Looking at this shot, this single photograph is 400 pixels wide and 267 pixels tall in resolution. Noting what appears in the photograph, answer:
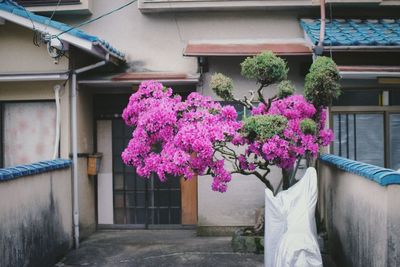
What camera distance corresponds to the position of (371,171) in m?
5.79

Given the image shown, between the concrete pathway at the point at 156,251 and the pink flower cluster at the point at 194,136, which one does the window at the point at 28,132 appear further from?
the pink flower cluster at the point at 194,136

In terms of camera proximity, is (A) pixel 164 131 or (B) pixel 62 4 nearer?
(A) pixel 164 131

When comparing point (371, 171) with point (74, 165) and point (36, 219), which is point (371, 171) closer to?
point (36, 219)

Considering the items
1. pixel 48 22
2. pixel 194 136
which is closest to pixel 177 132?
pixel 194 136

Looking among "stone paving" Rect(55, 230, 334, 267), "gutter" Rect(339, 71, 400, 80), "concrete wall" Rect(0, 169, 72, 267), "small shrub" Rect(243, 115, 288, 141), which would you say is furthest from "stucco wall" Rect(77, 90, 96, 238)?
"gutter" Rect(339, 71, 400, 80)

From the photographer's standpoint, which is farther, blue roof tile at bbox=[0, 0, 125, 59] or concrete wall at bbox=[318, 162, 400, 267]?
blue roof tile at bbox=[0, 0, 125, 59]

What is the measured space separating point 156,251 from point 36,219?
7.97 ft

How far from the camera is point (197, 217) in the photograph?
1023 cm

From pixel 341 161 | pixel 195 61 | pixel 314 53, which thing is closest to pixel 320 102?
pixel 341 161

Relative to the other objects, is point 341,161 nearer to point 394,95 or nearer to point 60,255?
point 394,95

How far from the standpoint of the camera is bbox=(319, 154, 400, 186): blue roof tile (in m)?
5.23

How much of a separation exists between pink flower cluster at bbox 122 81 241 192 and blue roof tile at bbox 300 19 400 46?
323cm

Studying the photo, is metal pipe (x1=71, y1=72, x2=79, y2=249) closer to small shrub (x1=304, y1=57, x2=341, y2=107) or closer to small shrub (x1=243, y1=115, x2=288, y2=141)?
small shrub (x1=243, y1=115, x2=288, y2=141)

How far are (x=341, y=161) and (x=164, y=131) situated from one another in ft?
9.74
